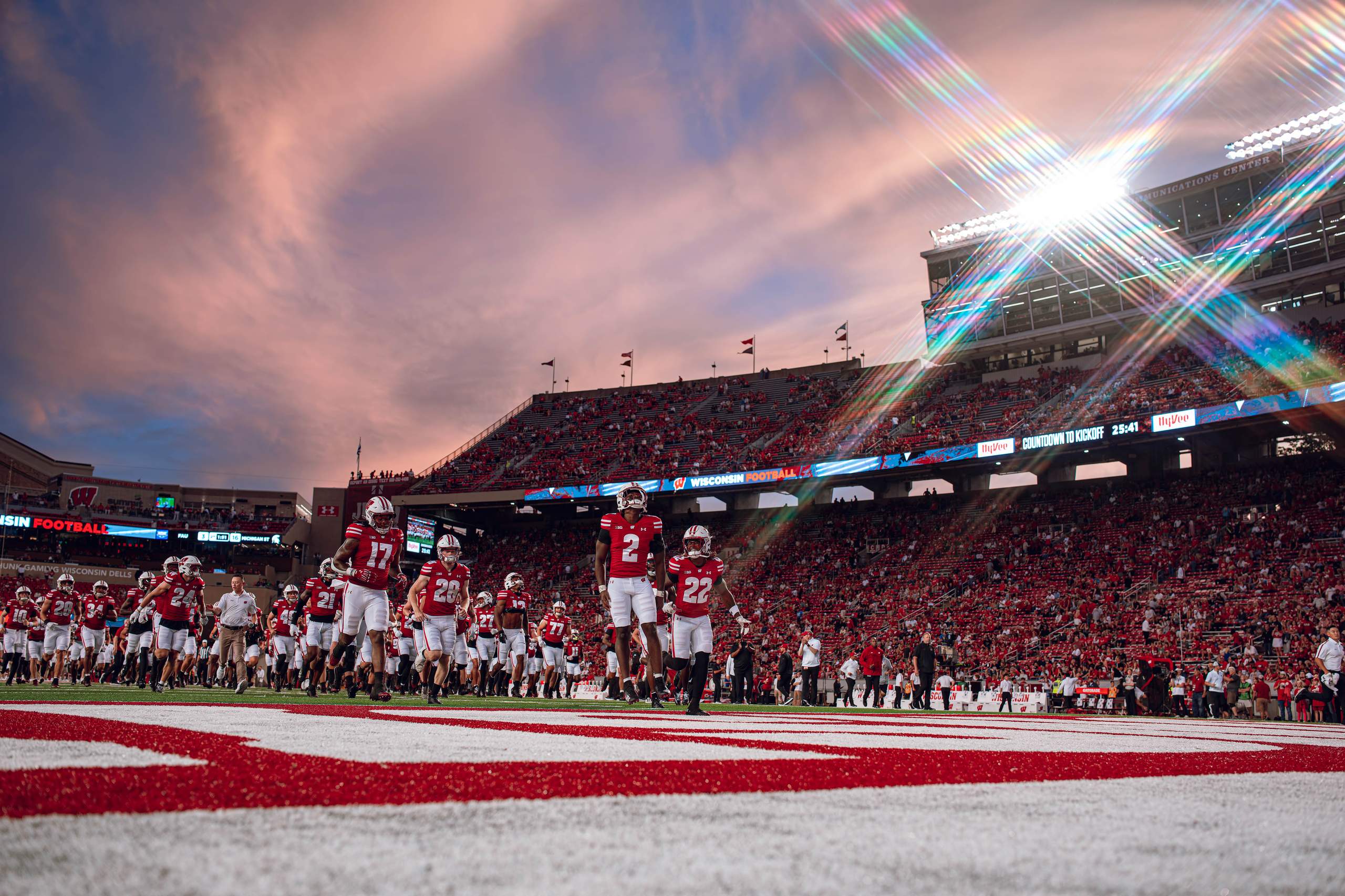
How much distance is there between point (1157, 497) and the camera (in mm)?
33781

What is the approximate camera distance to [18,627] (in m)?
18.0

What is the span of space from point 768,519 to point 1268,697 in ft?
77.2

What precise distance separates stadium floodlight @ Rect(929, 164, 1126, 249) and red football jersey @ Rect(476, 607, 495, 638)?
3309 centimetres

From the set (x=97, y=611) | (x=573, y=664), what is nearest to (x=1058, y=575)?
(x=573, y=664)

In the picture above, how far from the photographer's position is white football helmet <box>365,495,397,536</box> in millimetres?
10195

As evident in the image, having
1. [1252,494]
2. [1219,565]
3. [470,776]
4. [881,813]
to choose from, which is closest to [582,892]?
[881,813]

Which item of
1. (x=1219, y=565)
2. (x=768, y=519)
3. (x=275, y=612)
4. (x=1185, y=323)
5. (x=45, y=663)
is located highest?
(x=1185, y=323)

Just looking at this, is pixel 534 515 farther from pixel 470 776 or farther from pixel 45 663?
pixel 470 776

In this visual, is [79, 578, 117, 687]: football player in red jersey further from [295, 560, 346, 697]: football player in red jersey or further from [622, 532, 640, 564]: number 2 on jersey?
[622, 532, 640, 564]: number 2 on jersey

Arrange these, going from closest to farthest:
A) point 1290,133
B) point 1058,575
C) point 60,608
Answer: point 60,608
point 1058,575
point 1290,133

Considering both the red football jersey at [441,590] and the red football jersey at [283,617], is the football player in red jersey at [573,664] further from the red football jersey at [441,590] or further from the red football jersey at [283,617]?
the red football jersey at [441,590]

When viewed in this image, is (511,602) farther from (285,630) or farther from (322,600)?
(322,600)

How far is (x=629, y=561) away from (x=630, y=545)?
174 millimetres

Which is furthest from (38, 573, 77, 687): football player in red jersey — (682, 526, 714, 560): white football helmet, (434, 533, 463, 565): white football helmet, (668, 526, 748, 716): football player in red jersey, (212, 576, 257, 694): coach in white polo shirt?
(682, 526, 714, 560): white football helmet
